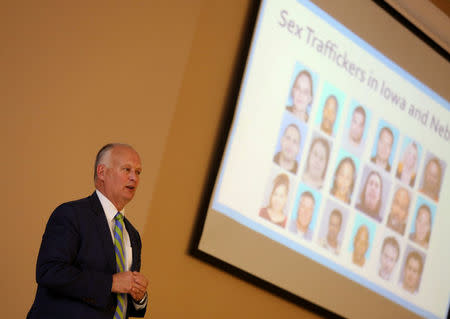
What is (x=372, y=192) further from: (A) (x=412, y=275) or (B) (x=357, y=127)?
(A) (x=412, y=275)

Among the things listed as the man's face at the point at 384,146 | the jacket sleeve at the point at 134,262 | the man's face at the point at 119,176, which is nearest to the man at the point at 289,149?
the man's face at the point at 384,146

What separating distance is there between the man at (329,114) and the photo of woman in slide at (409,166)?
684 mm

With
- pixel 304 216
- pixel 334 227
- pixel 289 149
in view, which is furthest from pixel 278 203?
pixel 334 227

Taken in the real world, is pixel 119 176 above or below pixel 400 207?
below

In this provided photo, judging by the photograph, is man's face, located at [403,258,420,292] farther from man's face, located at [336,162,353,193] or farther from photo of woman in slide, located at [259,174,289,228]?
photo of woman in slide, located at [259,174,289,228]

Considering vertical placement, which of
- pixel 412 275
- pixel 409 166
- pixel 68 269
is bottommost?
pixel 68 269

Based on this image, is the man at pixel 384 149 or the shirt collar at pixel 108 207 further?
the man at pixel 384 149

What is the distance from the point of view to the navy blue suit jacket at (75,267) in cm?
229

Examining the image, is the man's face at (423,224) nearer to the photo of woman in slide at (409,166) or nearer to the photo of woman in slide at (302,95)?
the photo of woman in slide at (409,166)

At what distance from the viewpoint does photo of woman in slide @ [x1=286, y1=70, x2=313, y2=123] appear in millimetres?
4406

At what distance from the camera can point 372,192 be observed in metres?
4.83

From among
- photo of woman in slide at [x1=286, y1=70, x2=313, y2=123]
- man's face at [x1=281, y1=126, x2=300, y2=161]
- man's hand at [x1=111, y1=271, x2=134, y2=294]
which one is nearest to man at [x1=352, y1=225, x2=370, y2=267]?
man's face at [x1=281, y1=126, x2=300, y2=161]

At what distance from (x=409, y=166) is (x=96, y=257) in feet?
10.3

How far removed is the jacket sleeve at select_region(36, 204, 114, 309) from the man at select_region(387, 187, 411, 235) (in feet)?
9.61
